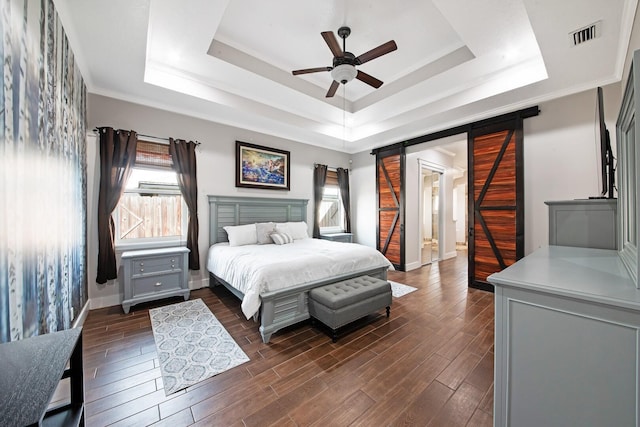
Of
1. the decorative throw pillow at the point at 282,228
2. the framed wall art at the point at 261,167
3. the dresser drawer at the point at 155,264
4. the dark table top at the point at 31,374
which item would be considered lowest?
the dresser drawer at the point at 155,264

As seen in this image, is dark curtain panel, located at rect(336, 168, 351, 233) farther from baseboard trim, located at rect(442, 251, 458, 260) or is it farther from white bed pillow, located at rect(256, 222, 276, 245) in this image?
baseboard trim, located at rect(442, 251, 458, 260)

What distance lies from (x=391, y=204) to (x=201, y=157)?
390 centimetres

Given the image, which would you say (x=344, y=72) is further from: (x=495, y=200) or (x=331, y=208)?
(x=331, y=208)

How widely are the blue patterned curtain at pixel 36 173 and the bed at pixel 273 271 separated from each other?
4.62ft

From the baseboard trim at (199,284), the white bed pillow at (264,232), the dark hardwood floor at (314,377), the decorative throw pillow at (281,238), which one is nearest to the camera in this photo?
the dark hardwood floor at (314,377)

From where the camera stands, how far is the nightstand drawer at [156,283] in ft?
9.97

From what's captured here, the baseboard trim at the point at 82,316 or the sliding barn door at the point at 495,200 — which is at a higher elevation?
the sliding barn door at the point at 495,200

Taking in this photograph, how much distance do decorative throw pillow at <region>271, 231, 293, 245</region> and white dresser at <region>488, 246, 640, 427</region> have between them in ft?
10.7

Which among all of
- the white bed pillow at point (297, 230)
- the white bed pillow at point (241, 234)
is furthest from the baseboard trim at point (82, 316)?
the white bed pillow at point (297, 230)

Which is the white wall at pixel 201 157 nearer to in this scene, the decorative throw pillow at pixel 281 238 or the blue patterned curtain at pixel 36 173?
the blue patterned curtain at pixel 36 173

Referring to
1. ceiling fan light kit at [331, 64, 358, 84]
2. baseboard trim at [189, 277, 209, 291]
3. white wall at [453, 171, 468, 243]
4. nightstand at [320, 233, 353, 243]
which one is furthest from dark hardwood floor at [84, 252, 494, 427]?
white wall at [453, 171, 468, 243]

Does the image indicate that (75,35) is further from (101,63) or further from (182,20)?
Answer: (182,20)

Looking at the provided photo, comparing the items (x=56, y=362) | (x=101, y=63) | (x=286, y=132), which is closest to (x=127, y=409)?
(x=56, y=362)

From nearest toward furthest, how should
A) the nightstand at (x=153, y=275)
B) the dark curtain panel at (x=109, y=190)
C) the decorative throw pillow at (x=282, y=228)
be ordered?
the nightstand at (x=153, y=275) < the dark curtain panel at (x=109, y=190) < the decorative throw pillow at (x=282, y=228)
